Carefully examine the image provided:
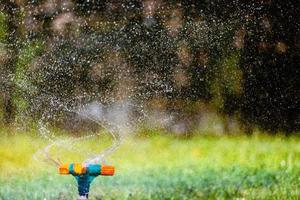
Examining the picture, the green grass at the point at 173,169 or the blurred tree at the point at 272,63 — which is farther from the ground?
the blurred tree at the point at 272,63

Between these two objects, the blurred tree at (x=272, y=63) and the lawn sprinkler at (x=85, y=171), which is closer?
the lawn sprinkler at (x=85, y=171)

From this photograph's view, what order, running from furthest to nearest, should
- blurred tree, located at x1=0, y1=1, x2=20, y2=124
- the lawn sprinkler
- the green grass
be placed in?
blurred tree, located at x1=0, y1=1, x2=20, y2=124
the green grass
the lawn sprinkler

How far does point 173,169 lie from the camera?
5660mm

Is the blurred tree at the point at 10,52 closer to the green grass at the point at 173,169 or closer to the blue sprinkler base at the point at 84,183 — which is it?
the green grass at the point at 173,169

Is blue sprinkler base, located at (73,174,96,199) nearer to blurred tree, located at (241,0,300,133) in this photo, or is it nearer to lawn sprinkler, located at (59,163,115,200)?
lawn sprinkler, located at (59,163,115,200)

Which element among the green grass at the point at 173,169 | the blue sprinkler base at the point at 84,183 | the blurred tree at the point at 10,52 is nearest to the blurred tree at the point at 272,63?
the green grass at the point at 173,169

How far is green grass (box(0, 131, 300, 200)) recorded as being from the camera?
14.9 ft

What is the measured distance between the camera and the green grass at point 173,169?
14.9ft

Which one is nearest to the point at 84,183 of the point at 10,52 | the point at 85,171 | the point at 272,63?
the point at 85,171

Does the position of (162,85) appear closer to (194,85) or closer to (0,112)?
(194,85)

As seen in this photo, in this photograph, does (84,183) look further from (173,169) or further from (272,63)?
(272,63)

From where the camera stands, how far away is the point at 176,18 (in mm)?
7535

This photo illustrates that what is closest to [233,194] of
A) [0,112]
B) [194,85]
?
[194,85]

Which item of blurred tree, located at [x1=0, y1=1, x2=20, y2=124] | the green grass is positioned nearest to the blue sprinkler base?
the green grass
